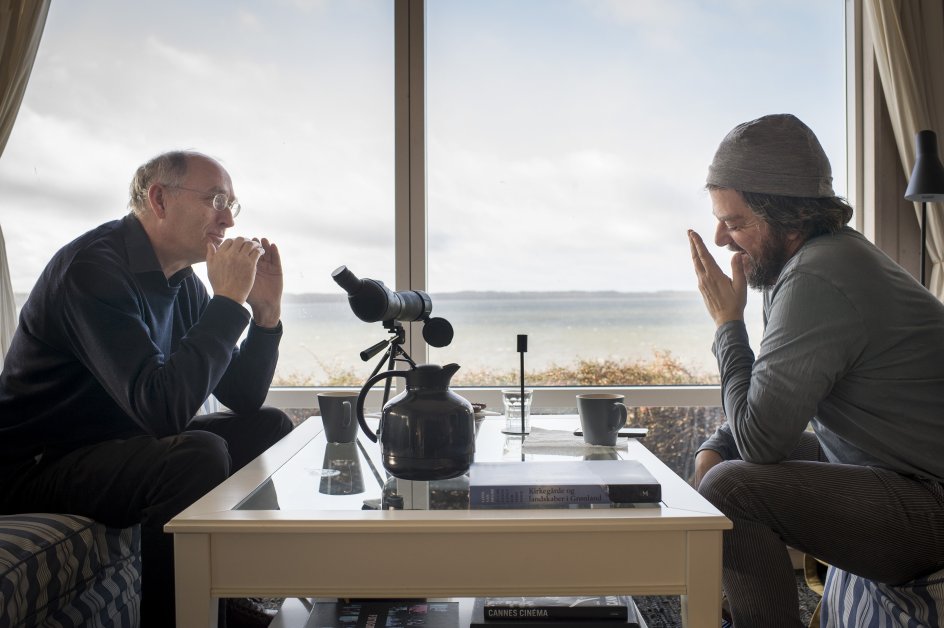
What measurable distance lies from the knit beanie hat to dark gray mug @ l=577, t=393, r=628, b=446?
529 mm

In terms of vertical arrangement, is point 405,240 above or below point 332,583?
above

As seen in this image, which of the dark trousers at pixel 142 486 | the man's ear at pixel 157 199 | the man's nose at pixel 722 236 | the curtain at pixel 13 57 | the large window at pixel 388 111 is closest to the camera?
the dark trousers at pixel 142 486

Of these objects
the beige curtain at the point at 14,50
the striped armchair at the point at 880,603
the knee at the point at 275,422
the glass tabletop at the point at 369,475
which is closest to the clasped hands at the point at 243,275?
the knee at the point at 275,422

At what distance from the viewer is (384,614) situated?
4.23ft

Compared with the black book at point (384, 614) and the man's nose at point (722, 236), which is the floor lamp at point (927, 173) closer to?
the man's nose at point (722, 236)

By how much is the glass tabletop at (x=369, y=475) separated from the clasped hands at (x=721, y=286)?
35cm

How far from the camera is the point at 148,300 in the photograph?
68.1 inches

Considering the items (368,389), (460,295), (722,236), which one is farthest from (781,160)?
(460,295)

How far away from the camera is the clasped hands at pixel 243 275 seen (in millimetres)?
1681

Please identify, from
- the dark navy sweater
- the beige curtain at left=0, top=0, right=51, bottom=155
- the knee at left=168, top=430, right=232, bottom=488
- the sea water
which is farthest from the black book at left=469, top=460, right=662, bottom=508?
the beige curtain at left=0, top=0, right=51, bottom=155

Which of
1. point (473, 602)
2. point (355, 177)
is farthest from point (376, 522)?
point (355, 177)

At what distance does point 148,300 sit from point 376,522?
100cm

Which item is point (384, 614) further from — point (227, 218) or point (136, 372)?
point (227, 218)

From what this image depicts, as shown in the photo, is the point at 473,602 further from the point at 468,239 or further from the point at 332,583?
the point at 468,239
